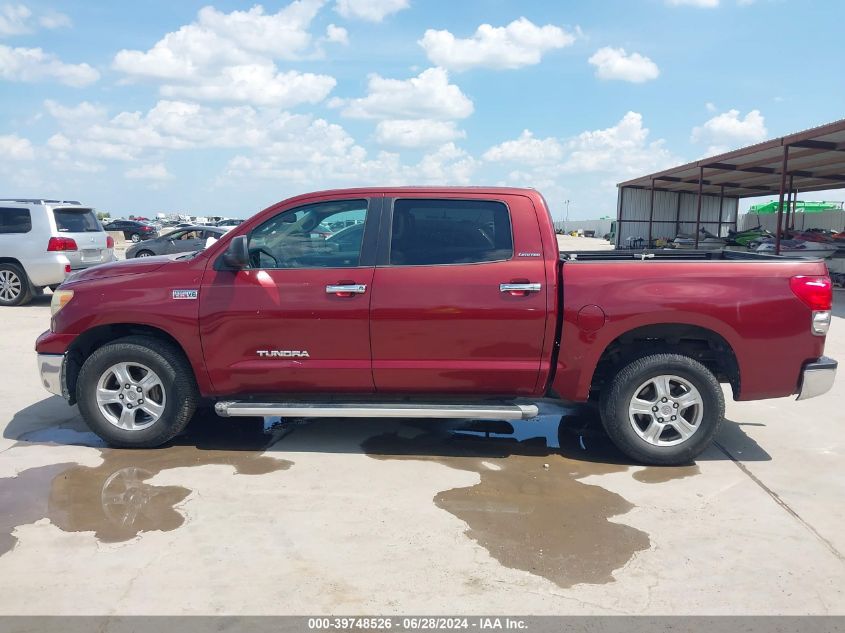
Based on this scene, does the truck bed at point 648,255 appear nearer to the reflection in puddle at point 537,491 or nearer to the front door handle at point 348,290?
the reflection in puddle at point 537,491

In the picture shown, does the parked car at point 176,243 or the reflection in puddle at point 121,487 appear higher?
the parked car at point 176,243

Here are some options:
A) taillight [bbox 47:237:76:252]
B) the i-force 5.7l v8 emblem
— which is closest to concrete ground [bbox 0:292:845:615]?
the i-force 5.7l v8 emblem

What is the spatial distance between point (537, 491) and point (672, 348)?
4.76 ft

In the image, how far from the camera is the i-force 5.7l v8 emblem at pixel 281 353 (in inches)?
190

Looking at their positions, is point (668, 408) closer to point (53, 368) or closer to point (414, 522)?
point (414, 522)

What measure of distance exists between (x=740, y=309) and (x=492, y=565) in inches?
97.9

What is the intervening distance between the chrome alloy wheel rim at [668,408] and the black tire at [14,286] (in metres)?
11.3

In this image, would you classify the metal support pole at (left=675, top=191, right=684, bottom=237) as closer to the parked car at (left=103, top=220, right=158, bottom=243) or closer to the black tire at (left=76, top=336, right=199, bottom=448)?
the parked car at (left=103, top=220, right=158, bottom=243)

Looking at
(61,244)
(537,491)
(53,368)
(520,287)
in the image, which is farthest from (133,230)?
(537,491)

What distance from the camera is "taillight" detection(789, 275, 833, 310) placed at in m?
4.59

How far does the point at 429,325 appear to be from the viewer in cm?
471

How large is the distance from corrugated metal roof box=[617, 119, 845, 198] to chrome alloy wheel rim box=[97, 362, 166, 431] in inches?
574

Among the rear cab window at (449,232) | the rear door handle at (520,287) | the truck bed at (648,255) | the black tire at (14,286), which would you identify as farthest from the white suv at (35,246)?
the rear door handle at (520,287)
